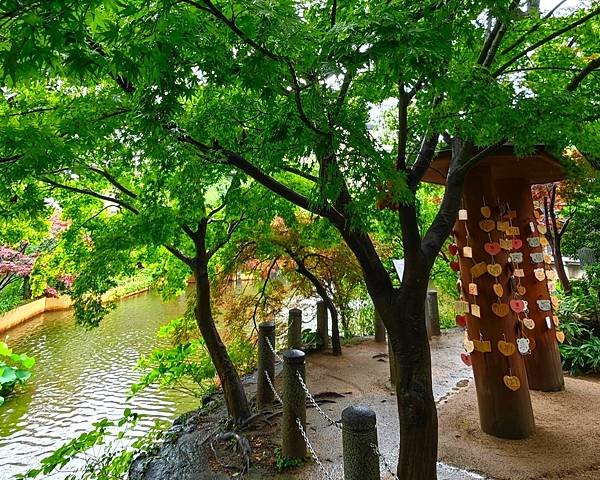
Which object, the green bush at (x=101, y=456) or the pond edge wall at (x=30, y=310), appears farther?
the pond edge wall at (x=30, y=310)

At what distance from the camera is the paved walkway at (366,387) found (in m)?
3.73

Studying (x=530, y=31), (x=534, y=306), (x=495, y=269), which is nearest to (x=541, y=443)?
(x=495, y=269)

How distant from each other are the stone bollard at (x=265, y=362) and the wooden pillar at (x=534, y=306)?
11.1ft

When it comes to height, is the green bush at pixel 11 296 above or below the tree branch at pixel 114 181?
below

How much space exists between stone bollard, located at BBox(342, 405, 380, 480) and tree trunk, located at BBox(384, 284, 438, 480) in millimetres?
624

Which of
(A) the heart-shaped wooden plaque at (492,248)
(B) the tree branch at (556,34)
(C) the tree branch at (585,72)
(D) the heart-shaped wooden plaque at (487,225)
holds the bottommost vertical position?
(A) the heart-shaped wooden plaque at (492,248)

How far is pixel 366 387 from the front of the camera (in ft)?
19.8

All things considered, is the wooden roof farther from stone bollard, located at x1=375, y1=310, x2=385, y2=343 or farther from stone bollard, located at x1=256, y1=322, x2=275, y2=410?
stone bollard, located at x1=375, y1=310, x2=385, y2=343

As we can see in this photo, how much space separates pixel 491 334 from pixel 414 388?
1.58m

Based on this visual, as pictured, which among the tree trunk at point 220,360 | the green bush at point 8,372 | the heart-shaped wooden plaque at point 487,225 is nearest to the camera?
the heart-shaped wooden plaque at point 487,225

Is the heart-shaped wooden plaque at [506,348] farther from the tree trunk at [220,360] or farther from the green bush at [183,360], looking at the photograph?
the green bush at [183,360]

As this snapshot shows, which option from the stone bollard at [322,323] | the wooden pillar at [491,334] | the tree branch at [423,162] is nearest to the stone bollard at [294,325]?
the stone bollard at [322,323]

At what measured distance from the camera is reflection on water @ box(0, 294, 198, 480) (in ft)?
22.0

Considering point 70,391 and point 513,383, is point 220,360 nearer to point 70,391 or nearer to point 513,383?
point 513,383
